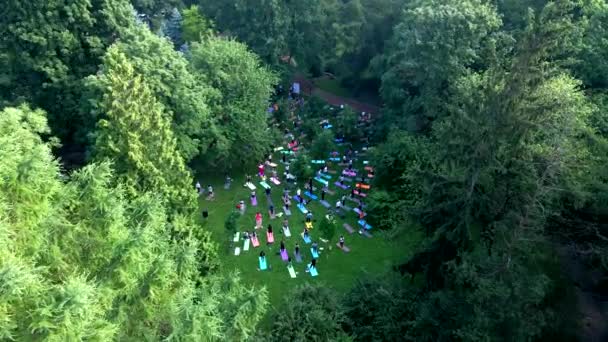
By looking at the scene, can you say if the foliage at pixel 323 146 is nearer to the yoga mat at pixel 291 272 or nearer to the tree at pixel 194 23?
the yoga mat at pixel 291 272

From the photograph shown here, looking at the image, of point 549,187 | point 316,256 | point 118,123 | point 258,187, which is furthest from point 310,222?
point 549,187

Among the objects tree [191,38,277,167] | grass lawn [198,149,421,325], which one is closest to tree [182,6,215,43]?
tree [191,38,277,167]

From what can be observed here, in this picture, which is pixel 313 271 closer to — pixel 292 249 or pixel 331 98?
pixel 292 249

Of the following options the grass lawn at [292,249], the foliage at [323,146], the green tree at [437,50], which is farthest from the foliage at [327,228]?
the green tree at [437,50]

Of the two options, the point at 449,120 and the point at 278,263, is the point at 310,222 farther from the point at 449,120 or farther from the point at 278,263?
the point at 449,120

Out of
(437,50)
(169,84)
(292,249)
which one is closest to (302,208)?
(292,249)
